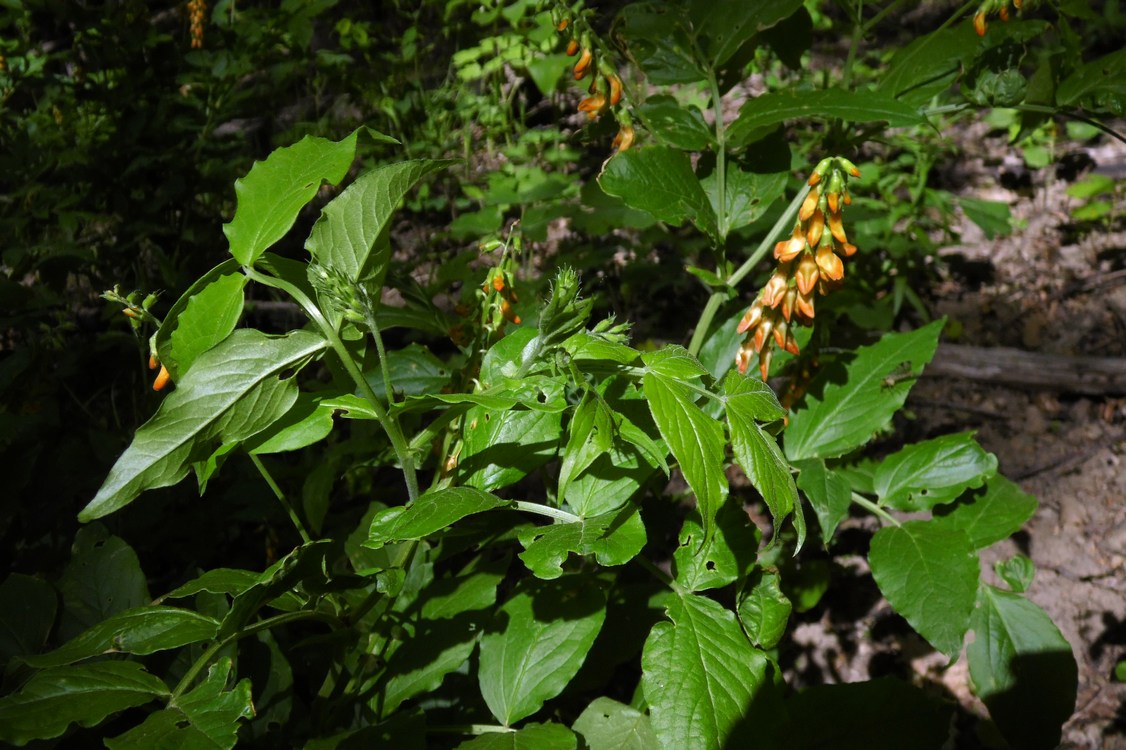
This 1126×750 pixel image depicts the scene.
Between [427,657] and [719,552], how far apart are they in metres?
0.60

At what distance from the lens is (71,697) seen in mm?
990

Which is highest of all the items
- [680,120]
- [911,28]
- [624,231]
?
[680,120]

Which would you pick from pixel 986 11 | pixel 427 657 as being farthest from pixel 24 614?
pixel 986 11

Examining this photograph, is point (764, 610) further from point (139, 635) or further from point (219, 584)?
point (139, 635)

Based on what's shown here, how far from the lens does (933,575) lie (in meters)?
1.44

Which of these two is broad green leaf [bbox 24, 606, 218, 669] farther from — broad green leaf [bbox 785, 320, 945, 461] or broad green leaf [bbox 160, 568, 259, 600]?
broad green leaf [bbox 785, 320, 945, 461]

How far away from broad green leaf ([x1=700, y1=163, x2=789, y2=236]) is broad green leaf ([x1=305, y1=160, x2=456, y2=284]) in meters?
0.77

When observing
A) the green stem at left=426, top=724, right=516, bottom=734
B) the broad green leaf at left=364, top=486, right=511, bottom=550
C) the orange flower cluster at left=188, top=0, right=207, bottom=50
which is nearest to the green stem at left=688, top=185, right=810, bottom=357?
the broad green leaf at left=364, top=486, right=511, bottom=550

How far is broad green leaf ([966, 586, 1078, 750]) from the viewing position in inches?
59.1

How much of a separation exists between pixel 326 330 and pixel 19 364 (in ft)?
4.87

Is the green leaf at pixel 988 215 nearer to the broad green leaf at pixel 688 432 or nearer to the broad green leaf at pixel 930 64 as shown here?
the broad green leaf at pixel 930 64

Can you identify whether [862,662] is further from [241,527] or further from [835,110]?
[241,527]

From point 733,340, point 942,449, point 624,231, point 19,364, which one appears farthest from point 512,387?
point 624,231

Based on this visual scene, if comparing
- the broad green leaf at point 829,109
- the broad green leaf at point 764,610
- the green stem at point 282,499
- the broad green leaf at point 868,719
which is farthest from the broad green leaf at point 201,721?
the broad green leaf at point 829,109
